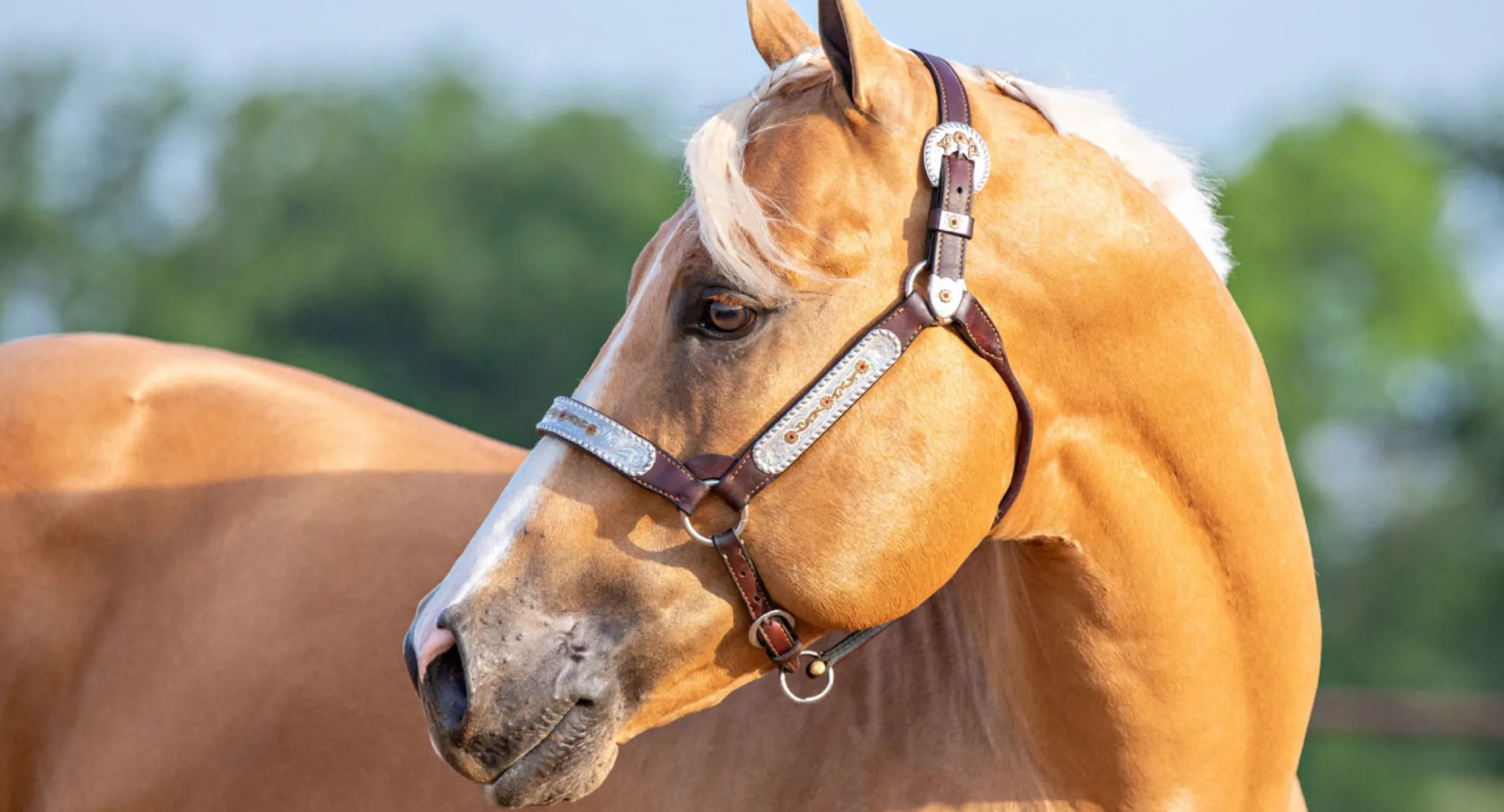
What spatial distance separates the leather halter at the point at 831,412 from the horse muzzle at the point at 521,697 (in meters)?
0.26

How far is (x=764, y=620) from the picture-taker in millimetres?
2449

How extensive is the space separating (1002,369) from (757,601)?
593mm

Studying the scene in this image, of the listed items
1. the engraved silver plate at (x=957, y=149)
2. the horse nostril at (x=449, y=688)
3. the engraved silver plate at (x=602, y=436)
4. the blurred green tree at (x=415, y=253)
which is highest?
the engraved silver plate at (x=957, y=149)

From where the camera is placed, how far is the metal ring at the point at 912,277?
2.46 metres

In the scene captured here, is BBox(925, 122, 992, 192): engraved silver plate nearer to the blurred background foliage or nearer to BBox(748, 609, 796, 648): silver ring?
BBox(748, 609, 796, 648): silver ring

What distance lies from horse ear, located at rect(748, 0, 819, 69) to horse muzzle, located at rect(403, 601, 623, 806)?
3.99 ft

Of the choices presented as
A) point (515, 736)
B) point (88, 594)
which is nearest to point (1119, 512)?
point (515, 736)

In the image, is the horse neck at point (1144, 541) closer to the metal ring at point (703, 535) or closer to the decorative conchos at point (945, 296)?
the decorative conchos at point (945, 296)

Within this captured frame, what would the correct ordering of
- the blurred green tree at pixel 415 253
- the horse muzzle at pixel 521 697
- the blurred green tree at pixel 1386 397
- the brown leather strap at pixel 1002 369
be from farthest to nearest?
the blurred green tree at pixel 415 253 < the blurred green tree at pixel 1386 397 < the brown leather strap at pixel 1002 369 < the horse muzzle at pixel 521 697

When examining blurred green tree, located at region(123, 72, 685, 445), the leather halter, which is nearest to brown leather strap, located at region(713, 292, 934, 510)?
the leather halter

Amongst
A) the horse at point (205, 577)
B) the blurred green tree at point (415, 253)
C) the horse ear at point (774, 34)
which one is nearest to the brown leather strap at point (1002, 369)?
the horse ear at point (774, 34)

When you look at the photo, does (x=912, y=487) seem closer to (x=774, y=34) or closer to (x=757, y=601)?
(x=757, y=601)

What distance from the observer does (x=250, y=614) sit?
3.61 m

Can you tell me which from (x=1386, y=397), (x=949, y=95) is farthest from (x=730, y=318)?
(x=1386, y=397)
